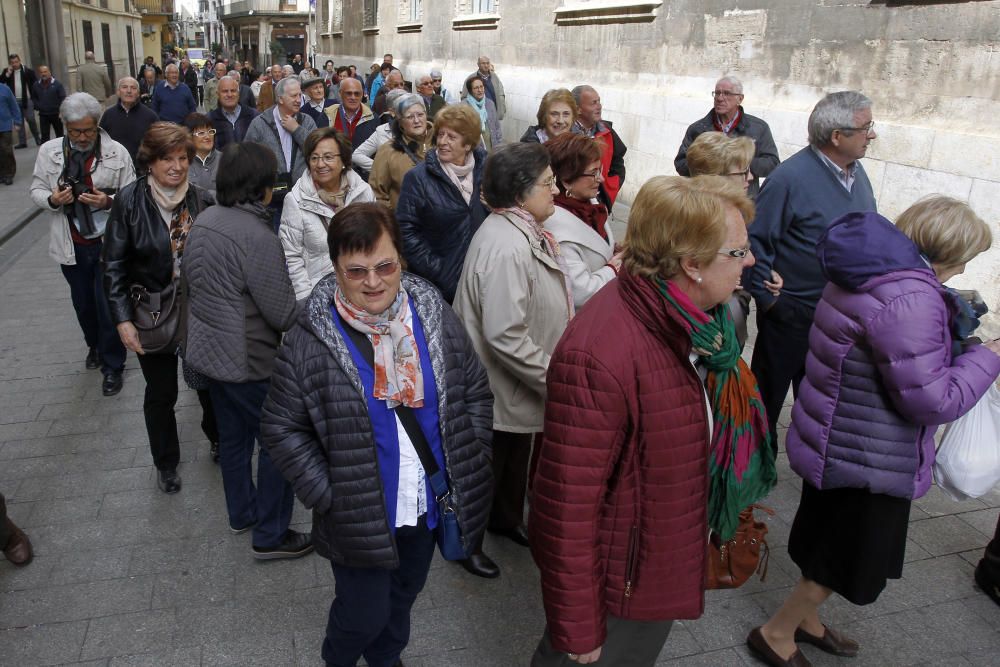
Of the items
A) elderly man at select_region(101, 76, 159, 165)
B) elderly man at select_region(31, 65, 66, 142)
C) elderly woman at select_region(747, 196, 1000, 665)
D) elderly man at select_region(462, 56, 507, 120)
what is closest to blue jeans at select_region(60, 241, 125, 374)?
elderly man at select_region(101, 76, 159, 165)

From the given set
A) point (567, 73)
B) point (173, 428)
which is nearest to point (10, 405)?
point (173, 428)

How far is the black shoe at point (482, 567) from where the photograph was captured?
3.50 metres

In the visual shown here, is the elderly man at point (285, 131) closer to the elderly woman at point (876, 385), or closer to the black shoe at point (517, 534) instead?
Answer: the black shoe at point (517, 534)

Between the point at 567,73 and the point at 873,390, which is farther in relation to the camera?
the point at 567,73

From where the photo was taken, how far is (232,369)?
10.9 ft

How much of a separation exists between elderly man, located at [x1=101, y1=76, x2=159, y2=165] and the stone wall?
6.20 meters

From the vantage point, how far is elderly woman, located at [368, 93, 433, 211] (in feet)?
18.0

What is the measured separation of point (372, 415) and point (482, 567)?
4.69 feet

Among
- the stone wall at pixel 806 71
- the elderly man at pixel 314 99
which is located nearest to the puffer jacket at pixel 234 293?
the stone wall at pixel 806 71

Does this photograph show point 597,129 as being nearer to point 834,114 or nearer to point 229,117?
point 834,114

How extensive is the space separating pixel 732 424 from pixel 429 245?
8.29 ft

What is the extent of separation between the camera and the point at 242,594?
3.34 m

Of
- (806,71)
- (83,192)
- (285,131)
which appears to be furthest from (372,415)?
(806,71)

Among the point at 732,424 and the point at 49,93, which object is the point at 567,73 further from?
the point at 732,424
